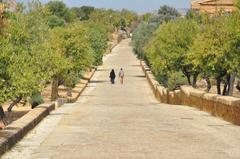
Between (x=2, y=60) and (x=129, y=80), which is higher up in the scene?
(x=2, y=60)

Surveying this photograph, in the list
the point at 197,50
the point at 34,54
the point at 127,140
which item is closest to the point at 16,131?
the point at 127,140

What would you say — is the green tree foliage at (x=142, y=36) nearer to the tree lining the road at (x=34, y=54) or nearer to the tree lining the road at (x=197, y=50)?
the tree lining the road at (x=197, y=50)

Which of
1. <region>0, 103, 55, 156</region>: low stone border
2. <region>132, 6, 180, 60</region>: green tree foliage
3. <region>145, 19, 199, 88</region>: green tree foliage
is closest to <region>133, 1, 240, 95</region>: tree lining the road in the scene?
<region>145, 19, 199, 88</region>: green tree foliage

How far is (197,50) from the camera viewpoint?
3556 cm

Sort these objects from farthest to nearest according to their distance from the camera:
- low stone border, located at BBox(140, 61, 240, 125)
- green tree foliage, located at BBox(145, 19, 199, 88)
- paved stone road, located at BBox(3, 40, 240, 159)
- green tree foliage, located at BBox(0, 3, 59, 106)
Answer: green tree foliage, located at BBox(145, 19, 199, 88), low stone border, located at BBox(140, 61, 240, 125), green tree foliage, located at BBox(0, 3, 59, 106), paved stone road, located at BBox(3, 40, 240, 159)

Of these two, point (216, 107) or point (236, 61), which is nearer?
point (216, 107)

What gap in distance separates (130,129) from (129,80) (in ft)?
194

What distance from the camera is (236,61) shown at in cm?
2562

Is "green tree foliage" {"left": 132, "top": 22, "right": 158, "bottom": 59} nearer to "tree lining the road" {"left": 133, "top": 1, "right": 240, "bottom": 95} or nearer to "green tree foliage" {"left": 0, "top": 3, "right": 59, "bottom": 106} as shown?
"tree lining the road" {"left": 133, "top": 1, "right": 240, "bottom": 95}

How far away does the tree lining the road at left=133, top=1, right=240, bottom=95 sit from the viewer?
28344 mm

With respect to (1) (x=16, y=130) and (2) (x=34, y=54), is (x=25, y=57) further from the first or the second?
(1) (x=16, y=130)

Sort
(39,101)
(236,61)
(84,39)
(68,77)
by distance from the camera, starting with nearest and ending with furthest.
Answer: (236,61)
(39,101)
(68,77)
(84,39)

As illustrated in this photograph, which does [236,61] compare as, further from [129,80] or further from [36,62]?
[129,80]

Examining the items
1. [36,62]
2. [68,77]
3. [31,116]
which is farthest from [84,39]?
[31,116]
